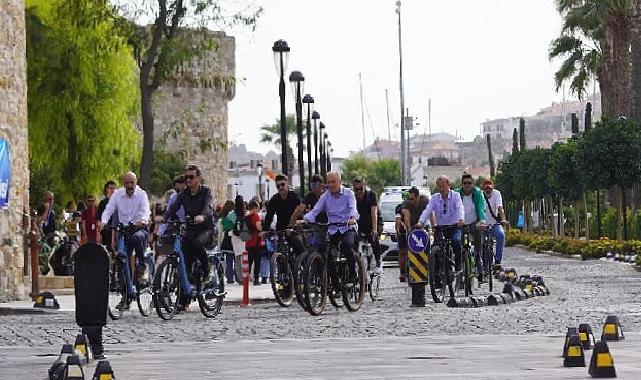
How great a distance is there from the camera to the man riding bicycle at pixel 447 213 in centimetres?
2309

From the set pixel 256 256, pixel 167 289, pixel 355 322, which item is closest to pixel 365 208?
pixel 167 289

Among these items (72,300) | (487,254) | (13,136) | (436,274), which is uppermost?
(13,136)

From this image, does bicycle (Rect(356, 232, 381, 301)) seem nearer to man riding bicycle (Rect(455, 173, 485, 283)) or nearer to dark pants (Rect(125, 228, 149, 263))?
man riding bicycle (Rect(455, 173, 485, 283))

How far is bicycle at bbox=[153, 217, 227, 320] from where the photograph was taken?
65.4ft

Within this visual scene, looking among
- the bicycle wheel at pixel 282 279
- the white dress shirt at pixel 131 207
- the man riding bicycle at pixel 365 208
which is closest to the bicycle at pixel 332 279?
the bicycle wheel at pixel 282 279

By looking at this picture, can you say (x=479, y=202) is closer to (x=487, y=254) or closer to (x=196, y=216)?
(x=487, y=254)

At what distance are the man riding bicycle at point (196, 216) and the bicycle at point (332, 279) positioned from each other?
4.02ft

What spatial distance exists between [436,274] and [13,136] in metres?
6.86

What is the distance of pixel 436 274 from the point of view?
22703 millimetres

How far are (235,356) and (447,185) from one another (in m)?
9.27

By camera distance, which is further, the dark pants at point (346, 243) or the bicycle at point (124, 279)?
the dark pants at point (346, 243)

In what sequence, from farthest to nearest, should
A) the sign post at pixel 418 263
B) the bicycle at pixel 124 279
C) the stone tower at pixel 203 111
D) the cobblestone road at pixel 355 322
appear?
the stone tower at pixel 203 111 → the sign post at pixel 418 263 → the bicycle at pixel 124 279 → the cobblestone road at pixel 355 322

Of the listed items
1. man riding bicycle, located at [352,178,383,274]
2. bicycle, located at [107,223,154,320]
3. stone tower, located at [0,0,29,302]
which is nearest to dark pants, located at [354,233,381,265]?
man riding bicycle, located at [352,178,383,274]

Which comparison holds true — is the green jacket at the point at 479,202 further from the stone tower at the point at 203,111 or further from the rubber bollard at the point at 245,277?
the stone tower at the point at 203,111
